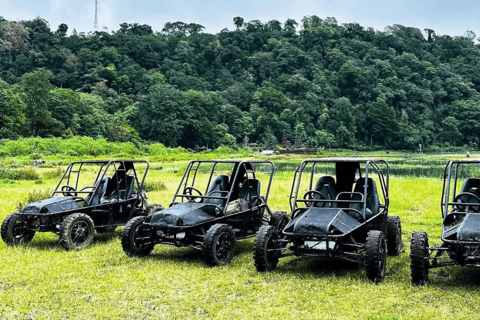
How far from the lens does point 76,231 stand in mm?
9711

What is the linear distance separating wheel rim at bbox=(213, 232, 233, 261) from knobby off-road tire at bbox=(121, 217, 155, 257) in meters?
1.47

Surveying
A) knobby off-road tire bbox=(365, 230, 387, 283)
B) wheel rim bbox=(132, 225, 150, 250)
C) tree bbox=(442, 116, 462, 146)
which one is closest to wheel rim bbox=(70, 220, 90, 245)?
wheel rim bbox=(132, 225, 150, 250)

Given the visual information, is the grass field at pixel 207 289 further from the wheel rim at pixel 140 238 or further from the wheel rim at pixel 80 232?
the wheel rim at pixel 80 232

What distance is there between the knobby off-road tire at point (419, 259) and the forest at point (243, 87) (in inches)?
2638

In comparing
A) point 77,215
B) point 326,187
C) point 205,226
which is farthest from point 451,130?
point 77,215

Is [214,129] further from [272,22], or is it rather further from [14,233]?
[272,22]

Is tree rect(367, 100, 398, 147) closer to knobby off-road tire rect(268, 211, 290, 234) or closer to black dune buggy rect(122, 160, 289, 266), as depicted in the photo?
knobby off-road tire rect(268, 211, 290, 234)

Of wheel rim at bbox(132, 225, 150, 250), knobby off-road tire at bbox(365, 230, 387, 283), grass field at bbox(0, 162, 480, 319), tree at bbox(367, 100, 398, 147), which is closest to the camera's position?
grass field at bbox(0, 162, 480, 319)

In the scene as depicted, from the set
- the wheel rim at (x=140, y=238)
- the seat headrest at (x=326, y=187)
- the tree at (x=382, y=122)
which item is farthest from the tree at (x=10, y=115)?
the tree at (x=382, y=122)

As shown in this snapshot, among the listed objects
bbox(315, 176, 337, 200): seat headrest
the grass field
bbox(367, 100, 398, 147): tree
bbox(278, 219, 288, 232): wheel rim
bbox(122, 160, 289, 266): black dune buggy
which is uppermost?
bbox(367, 100, 398, 147): tree

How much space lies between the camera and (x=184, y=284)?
7.13m

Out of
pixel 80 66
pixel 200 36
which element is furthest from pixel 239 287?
pixel 200 36

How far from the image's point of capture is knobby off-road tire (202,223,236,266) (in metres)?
8.02

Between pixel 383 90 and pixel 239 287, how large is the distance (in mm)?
116315
